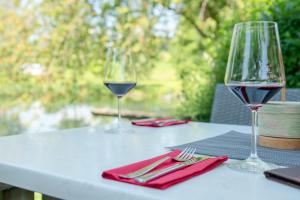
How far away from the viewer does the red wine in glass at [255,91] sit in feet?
2.27

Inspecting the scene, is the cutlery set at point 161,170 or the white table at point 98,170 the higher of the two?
the cutlery set at point 161,170

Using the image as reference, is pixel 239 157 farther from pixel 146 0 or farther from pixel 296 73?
pixel 146 0

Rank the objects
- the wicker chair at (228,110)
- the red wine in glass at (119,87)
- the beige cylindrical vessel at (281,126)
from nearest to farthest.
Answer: the beige cylindrical vessel at (281,126) < the red wine in glass at (119,87) < the wicker chair at (228,110)

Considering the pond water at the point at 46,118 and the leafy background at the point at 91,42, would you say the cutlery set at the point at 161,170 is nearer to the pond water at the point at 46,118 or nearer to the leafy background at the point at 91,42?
the leafy background at the point at 91,42

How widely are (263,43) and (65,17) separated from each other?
501cm

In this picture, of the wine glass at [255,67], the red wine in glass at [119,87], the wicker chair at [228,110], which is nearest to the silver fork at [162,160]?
the wine glass at [255,67]

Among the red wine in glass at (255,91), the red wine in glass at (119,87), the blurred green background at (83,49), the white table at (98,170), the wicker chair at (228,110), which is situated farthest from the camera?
the blurred green background at (83,49)

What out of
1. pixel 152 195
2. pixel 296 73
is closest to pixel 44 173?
pixel 152 195

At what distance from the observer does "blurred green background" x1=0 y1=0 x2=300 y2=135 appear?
A: 5332 millimetres

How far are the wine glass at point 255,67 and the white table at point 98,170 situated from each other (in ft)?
0.35

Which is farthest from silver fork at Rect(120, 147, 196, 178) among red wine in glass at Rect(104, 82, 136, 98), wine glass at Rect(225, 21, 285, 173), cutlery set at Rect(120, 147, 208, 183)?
red wine in glass at Rect(104, 82, 136, 98)

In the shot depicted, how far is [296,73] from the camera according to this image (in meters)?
2.30

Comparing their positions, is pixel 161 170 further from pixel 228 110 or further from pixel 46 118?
pixel 46 118

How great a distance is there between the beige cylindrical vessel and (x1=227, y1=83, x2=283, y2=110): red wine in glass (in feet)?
0.89
